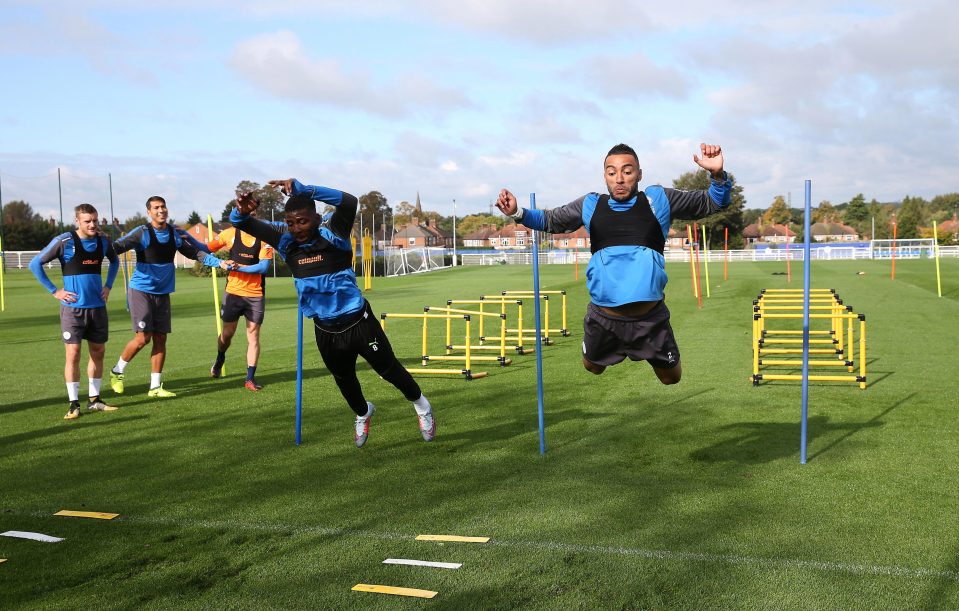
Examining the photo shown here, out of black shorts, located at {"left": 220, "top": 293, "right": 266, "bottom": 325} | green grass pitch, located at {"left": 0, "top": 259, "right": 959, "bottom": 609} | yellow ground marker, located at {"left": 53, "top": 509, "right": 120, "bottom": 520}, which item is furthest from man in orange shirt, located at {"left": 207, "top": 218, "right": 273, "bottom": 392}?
yellow ground marker, located at {"left": 53, "top": 509, "right": 120, "bottom": 520}

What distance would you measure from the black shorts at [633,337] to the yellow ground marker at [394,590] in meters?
2.63

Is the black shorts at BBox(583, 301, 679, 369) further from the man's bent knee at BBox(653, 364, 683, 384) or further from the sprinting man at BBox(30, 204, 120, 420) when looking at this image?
the sprinting man at BBox(30, 204, 120, 420)

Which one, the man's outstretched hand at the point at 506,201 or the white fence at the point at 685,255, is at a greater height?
the man's outstretched hand at the point at 506,201

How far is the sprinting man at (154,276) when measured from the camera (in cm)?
1054

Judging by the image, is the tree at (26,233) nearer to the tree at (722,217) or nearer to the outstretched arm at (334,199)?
the tree at (722,217)

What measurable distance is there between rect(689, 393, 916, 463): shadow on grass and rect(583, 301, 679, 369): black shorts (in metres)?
1.37

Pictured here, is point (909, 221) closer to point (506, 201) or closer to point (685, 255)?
point (685, 255)

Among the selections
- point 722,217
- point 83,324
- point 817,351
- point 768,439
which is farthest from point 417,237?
point 768,439

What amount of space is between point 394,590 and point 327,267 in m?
3.45

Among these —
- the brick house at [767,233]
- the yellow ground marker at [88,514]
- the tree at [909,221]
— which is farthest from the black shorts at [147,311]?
the brick house at [767,233]

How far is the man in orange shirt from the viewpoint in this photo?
37.3ft

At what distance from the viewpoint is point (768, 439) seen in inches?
321

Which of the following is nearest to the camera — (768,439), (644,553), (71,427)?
(644,553)

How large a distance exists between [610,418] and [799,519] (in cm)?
364
